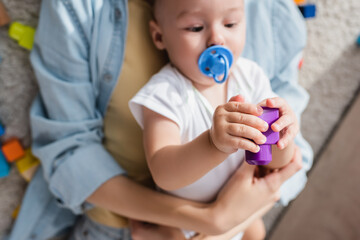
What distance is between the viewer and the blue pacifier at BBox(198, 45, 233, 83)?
0.67m

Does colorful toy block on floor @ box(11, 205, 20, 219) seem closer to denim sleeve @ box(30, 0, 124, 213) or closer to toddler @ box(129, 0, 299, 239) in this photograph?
denim sleeve @ box(30, 0, 124, 213)

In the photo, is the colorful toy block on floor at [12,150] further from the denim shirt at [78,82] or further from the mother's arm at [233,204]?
the mother's arm at [233,204]

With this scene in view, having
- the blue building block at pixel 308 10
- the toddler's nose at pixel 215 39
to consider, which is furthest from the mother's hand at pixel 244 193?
the blue building block at pixel 308 10

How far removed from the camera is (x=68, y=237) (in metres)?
1.11

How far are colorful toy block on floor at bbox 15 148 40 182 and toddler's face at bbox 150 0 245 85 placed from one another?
0.47 m

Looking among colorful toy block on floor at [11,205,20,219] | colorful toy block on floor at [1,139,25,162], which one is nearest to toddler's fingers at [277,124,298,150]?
colorful toy block on floor at [1,139,25,162]

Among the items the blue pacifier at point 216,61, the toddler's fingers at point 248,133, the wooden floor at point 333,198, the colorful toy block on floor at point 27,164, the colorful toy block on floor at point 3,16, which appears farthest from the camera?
the wooden floor at point 333,198

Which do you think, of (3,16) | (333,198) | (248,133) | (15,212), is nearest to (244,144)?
(248,133)

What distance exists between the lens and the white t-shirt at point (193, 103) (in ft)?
2.35

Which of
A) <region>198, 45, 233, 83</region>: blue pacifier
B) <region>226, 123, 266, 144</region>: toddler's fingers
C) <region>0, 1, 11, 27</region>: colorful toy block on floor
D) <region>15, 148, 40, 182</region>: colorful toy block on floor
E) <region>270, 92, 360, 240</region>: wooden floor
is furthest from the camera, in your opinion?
<region>270, 92, 360, 240</region>: wooden floor

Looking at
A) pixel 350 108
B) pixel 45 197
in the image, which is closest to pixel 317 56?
pixel 350 108

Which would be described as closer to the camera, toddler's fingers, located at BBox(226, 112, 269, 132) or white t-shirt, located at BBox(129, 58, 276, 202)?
toddler's fingers, located at BBox(226, 112, 269, 132)

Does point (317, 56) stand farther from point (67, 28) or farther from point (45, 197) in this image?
point (45, 197)

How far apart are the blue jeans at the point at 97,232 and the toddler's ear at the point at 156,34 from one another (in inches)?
19.3
